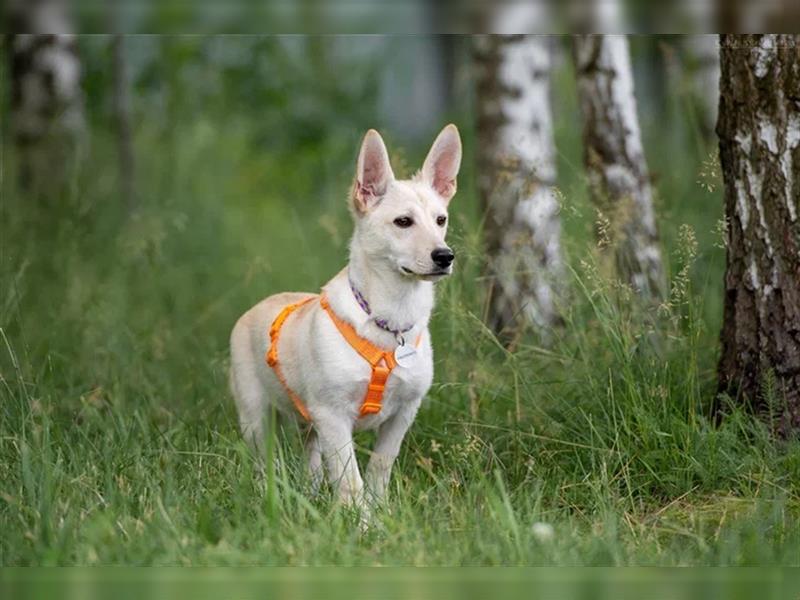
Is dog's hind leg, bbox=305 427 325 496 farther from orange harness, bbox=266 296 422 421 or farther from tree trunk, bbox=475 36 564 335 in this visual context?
tree trunk, bbox=475 36 564 335

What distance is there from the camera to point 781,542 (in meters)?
4.18

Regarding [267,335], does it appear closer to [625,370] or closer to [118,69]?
[625,370]

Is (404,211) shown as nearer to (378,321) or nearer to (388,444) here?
(378,321)

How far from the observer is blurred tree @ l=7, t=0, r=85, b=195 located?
32.7 feet

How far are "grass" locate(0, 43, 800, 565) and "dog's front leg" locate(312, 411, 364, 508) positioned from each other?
0.13 metres

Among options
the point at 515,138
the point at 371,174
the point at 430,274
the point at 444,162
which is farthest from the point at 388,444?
the point at 515,138

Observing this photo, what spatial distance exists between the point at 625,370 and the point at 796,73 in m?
1.43

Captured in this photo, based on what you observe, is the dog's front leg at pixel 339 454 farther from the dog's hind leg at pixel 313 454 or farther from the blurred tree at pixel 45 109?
the blurred tree at pixel 45 109

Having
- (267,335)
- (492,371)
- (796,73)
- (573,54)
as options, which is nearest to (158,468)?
(267,335)

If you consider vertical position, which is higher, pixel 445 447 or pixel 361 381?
pixel 361 381

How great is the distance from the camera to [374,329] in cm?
483

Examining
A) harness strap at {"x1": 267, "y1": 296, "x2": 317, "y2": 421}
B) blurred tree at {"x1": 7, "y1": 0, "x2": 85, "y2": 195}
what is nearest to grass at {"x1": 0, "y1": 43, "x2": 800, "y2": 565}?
harness strap at {"x1": 267, "y1": 296, "x2": 317, "y2": 421}

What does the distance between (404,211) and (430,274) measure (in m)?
0.34

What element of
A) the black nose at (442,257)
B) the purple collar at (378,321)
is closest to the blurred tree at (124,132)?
the purple collar at (378,321)
